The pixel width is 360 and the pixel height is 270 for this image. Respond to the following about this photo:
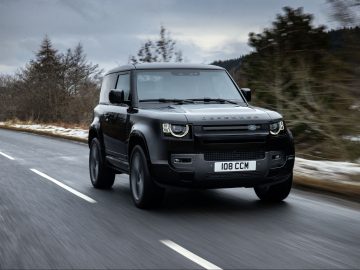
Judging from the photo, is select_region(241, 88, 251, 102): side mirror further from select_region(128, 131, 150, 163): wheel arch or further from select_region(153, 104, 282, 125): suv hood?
select_region(128, 131, 150, 163): wheel arch

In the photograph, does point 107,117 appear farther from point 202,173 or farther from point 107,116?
point 202,173

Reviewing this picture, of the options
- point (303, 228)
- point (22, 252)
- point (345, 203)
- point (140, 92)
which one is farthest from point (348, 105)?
point (22, 252)

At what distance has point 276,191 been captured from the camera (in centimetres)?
811

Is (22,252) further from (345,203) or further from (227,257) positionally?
(345,203)

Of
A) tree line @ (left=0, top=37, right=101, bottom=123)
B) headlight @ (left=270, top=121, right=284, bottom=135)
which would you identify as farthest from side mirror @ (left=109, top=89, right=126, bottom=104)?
tree line @ (left=0, top=37, right=101, bottom=123)

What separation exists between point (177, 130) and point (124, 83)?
2.20m

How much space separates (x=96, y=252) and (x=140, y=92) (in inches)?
137

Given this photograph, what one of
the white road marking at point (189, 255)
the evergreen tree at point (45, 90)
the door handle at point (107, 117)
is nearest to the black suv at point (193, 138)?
the door handle at point (107, 117)

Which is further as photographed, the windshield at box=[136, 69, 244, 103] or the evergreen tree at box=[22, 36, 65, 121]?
the evergreen tree at box=[22, 36, 65, 121]

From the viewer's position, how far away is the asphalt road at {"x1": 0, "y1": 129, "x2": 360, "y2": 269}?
16.5 ft

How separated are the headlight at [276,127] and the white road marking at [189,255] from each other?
2.26 m

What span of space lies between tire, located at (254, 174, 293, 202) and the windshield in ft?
4.31

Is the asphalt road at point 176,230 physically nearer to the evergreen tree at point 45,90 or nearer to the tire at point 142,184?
the tire at point 142,184

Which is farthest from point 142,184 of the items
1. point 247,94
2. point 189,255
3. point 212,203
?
point 189,255
